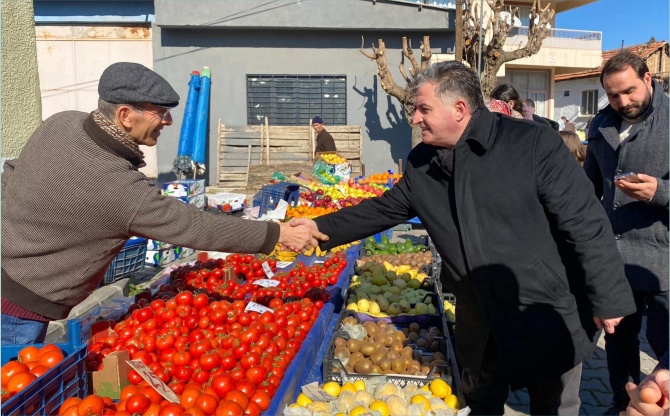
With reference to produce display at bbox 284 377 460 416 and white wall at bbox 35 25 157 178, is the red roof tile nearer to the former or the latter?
white wall at bbox 35 25 157 178

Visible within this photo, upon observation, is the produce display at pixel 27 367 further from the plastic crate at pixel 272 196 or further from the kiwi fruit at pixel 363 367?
the plastic crate at pixel 272 196

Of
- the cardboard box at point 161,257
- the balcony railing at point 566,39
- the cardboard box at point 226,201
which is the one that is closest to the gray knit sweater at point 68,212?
the cardboard box at point 161,257

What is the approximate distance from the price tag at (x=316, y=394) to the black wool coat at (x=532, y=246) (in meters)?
1.02

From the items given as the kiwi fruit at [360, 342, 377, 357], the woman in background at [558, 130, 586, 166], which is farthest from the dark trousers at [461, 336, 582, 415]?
the woman in background at [558, 130, 586, 166]

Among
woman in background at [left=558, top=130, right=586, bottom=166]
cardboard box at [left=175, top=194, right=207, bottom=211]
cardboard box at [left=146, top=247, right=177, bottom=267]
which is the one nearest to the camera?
woman in background at [left=558, top=130, right=586, bottom=166]

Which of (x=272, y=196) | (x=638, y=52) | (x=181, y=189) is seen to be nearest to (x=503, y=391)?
(x=272, y=196)

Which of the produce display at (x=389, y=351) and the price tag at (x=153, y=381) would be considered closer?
the price tag at (x=153, y=381)

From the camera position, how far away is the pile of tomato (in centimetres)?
247

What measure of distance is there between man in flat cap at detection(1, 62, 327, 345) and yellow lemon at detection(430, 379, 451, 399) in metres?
1.63

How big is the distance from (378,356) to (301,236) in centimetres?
94

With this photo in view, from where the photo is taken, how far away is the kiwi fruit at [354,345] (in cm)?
346

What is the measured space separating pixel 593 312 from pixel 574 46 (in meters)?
24.0

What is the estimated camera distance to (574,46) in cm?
2284

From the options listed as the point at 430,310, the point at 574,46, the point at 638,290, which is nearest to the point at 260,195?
the point at 430,310
